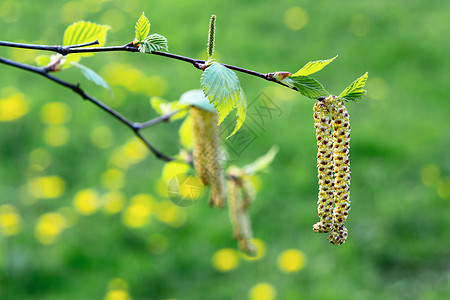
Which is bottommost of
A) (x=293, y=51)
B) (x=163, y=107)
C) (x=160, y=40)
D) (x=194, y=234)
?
(x=160, y=40)

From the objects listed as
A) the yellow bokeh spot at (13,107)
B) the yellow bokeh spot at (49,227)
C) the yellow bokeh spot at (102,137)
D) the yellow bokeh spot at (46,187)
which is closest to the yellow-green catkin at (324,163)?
the yellow bokeh spot at (49,227)

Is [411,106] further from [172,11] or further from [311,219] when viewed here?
[172,11]

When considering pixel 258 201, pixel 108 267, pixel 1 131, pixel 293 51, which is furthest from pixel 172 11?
pixel 108 267

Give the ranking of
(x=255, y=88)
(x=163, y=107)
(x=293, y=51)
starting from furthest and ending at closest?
(x=293, y=51) < (x=255, y=88) < (x=163, y=107)

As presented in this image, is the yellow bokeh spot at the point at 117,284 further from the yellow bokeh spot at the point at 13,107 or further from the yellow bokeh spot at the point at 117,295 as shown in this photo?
the yellow bokeh spot at the point at 13,107

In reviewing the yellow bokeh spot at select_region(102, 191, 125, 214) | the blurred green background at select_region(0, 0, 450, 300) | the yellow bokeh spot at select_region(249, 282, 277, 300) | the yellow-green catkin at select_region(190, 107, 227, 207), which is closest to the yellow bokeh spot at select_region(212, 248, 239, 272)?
the blurred green background at select_region(0, 0, 450, 300)

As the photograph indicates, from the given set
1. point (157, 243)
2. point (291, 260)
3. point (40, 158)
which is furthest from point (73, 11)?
point (291, 260)
